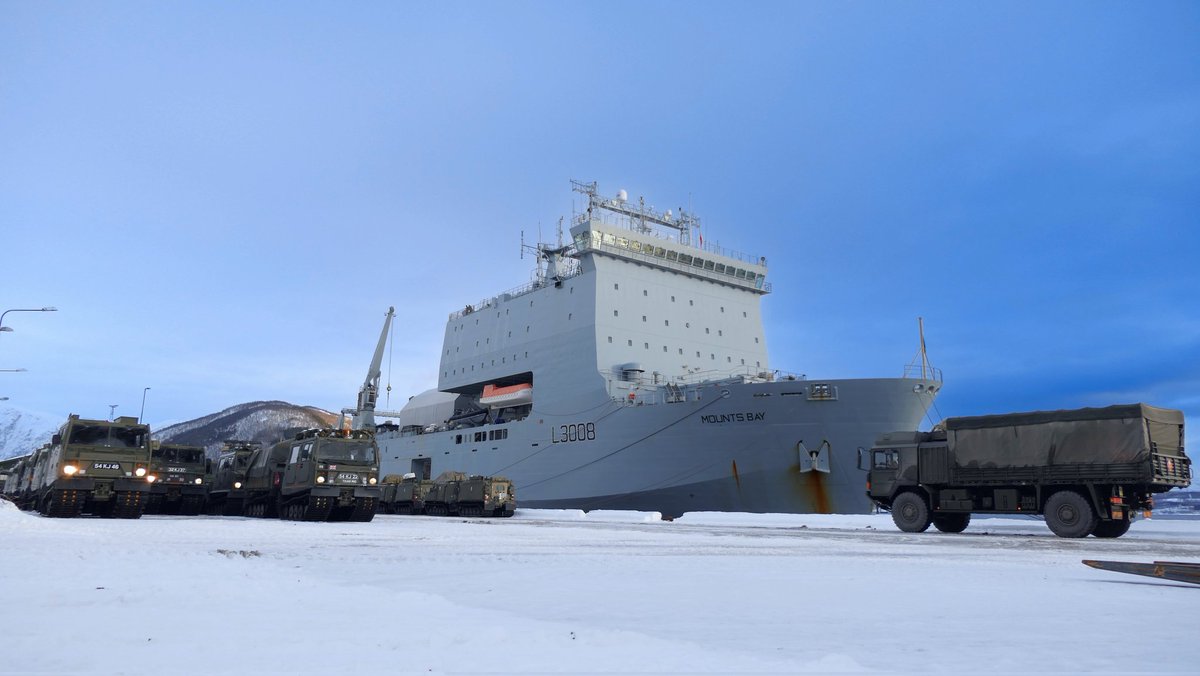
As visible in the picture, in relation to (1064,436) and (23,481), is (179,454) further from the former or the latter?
(1064,436)

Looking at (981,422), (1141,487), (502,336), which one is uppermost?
(502,336)

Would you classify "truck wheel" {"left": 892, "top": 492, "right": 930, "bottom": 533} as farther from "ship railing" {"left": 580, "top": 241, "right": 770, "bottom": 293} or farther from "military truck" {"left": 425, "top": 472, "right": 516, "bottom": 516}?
"ship railing" {"left": 580, "top": 241, "right": 770, "bottom": 293}

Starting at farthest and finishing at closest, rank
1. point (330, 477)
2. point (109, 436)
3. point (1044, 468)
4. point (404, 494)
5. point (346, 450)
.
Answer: point (404, 494) → point (346, 450) → point (330, 477) → point (109, 436) → point (1044, 468)

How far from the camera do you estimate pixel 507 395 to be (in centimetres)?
3722

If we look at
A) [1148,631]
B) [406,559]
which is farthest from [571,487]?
[1148,631]

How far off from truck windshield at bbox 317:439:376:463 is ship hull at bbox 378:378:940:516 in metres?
11.6

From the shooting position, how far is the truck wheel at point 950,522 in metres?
18.8

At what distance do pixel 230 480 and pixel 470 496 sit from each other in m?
8.50

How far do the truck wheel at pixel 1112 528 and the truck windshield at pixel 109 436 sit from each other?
75.9 ft

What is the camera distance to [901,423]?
87.4 feet

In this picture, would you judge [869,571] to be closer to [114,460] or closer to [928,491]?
[928,491]

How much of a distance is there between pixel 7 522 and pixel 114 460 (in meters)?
4.86

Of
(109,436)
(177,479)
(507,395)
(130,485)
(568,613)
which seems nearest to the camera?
(568,613)

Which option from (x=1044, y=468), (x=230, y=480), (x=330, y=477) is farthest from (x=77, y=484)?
(x=1044, y=468)
